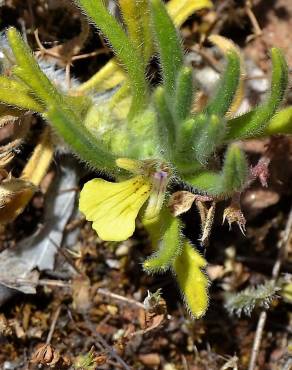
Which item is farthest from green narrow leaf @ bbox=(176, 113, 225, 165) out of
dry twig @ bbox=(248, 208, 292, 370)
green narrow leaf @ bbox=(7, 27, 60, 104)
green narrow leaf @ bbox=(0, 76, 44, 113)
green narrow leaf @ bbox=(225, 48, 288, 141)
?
dry twig @ bbox=(248, 208, 292, 370)

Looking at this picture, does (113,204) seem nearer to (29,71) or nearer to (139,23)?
(29,71)

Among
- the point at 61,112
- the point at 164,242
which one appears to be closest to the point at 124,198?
the point at 164,242

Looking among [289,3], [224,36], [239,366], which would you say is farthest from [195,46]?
[239,366]

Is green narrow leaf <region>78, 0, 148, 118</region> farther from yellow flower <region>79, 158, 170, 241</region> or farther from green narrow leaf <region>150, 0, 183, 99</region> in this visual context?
yellow flower <region>79, 158, 170, 241</region>

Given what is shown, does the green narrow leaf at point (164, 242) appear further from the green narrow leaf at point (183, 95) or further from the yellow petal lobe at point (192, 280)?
the green narrow leaf at point (183, 95)

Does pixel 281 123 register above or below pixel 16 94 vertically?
below

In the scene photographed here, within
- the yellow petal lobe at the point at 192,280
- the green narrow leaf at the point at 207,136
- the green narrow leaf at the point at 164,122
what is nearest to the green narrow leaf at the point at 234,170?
the green narrow leaf at the point at 207,136

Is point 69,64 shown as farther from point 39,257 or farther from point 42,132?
point 39,257
